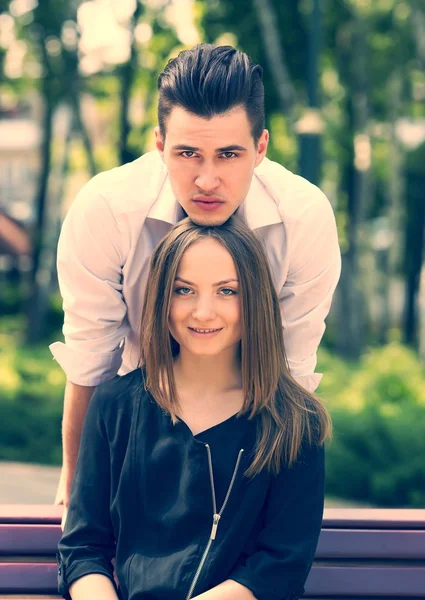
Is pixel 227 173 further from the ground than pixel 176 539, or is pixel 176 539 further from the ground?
pixel 227 173

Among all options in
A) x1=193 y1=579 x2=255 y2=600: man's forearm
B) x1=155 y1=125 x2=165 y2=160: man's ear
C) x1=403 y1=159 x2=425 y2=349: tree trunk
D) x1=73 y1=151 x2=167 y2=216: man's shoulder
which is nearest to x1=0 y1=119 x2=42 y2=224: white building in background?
x1=403 y1=159 x2=425 y2=349: tree trunk

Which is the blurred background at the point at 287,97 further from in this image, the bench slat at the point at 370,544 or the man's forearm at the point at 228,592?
the man's forearm at the point at 228,592

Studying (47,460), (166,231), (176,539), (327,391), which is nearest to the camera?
(176,539)

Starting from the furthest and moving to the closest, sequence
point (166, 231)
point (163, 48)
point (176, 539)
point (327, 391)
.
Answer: point (163, 48)
point (327, 391)
point (166, 231)
point (176, 539)

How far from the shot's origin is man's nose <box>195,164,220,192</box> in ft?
8.59

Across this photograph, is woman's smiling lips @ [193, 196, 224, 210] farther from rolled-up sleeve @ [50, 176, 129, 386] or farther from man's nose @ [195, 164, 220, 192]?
rolled-up sleeve @ [50, 176, 129, 386]

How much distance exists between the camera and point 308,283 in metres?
2.97

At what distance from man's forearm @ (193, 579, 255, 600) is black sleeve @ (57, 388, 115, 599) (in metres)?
0.29

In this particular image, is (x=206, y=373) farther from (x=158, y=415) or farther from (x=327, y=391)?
(x=327, y=391)

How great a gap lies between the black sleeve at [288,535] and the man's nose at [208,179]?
70cm

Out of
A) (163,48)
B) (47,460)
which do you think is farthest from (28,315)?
(47,460)

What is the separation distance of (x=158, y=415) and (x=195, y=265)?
0.40 metres

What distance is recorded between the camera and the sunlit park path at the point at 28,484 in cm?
791

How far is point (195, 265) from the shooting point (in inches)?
103
